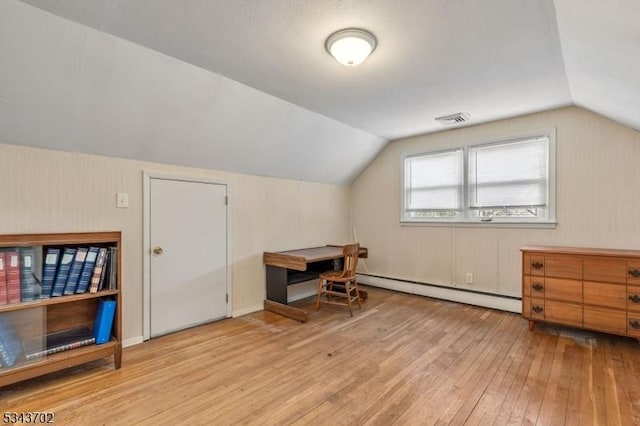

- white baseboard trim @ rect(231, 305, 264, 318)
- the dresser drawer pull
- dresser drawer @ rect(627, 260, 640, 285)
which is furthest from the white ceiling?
white baseboard trim @ rect(231, 305, 264, 318)

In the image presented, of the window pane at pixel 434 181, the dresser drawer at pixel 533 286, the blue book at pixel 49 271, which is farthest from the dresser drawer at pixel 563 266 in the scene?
the blue book at pixel 49 271

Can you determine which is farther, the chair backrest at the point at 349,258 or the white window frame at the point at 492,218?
the chair backrest at the point at 349,258

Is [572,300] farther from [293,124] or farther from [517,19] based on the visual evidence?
[293,124]

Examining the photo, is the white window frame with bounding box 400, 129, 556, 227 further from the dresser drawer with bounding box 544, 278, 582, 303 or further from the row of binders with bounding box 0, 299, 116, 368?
the row of binders with bounding box 0, 299, 116, 368

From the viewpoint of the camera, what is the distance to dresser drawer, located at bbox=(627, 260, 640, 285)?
2.66 m

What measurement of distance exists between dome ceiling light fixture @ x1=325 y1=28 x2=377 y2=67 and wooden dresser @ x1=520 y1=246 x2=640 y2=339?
8.54ft

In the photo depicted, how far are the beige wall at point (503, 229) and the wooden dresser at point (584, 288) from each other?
0.56 m

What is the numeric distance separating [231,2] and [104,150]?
5.95ft

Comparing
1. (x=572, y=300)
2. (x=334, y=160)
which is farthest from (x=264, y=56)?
(x=572, y=300)

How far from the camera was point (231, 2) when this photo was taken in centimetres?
171

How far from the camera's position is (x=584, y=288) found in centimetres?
288

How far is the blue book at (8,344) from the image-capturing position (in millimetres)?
2018

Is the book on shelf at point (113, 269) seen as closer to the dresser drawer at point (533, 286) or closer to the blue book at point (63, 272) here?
the blue book at point (63, 272)

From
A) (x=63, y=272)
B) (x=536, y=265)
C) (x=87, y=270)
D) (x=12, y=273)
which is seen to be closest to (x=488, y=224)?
(x=536, y=265)
